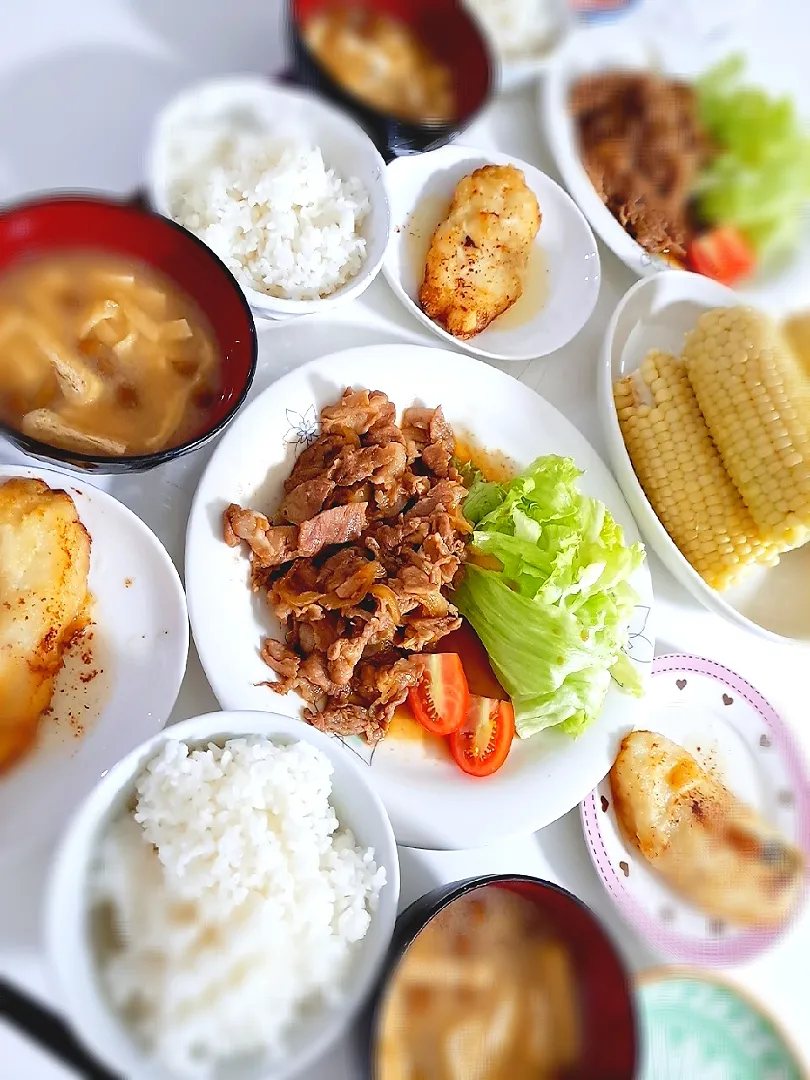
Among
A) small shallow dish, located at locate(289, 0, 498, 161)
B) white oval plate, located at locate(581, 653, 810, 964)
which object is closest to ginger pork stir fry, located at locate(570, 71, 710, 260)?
small shallow dish, located at locate(289, 0, 498, 161)

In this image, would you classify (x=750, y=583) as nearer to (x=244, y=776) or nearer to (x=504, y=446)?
(x=504, y=446)

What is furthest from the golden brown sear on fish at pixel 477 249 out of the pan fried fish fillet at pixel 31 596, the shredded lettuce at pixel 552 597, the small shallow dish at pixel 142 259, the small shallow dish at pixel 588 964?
the small shallow dish at pixel 588 964

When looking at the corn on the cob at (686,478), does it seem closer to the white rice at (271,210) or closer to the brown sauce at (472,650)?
the brown sauce at (472,650)

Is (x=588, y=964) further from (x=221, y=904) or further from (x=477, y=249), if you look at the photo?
(x=477, y=249)

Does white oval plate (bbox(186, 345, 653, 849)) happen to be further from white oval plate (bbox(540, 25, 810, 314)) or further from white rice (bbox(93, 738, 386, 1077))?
white oval plate (bbox(540, 25, 810, 314))

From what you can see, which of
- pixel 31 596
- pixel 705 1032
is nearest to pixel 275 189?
pixel 31 596

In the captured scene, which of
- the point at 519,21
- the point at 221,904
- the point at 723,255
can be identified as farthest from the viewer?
the point at 723,255
